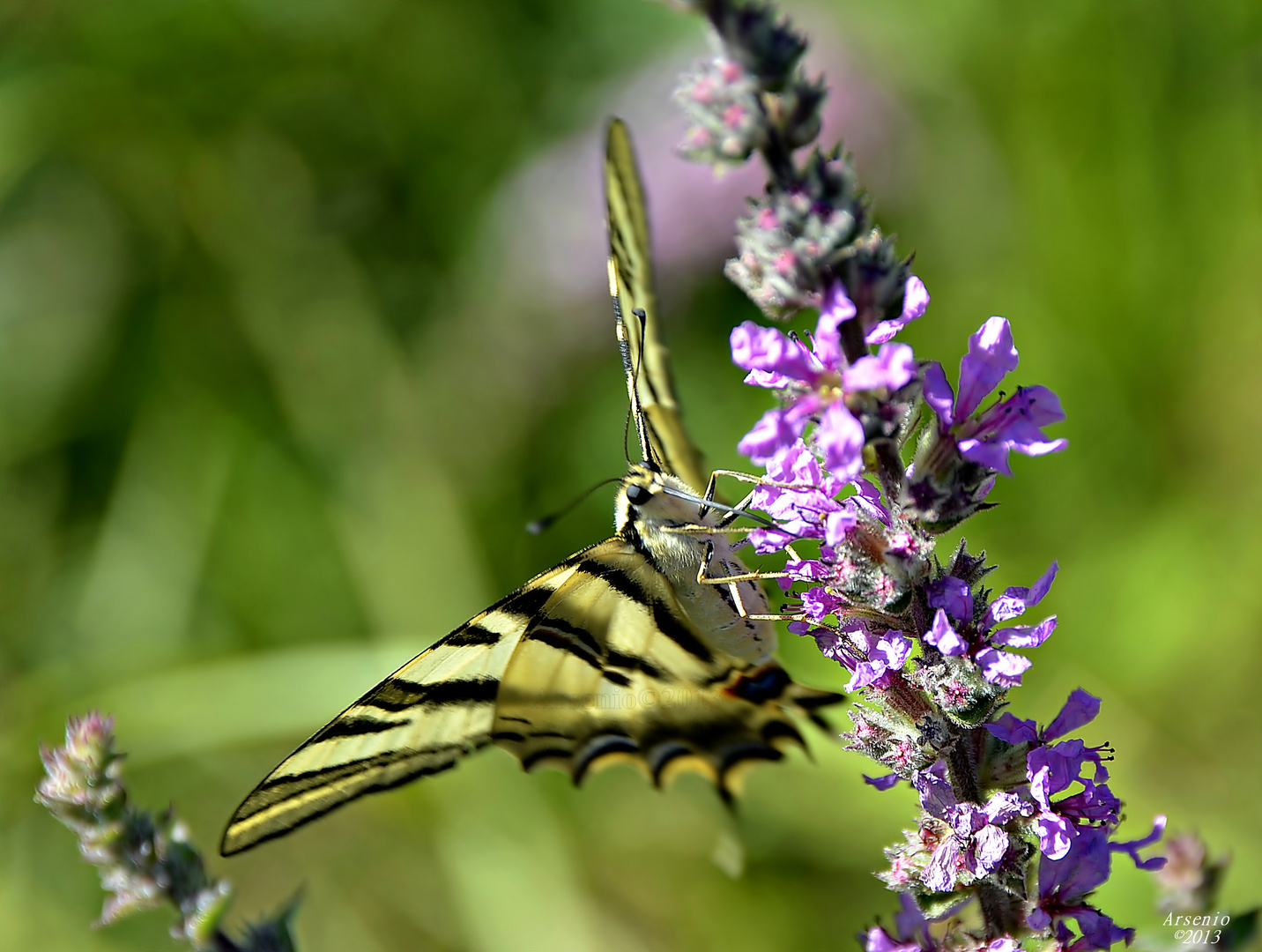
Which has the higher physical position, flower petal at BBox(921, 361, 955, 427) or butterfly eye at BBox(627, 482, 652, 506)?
butterfly eye at BBox(627, 482, 652, 506)

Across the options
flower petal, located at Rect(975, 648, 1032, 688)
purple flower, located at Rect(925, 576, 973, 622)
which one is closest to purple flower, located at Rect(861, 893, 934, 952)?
flower petal, located at Rect(975, 648, 1032, 688)

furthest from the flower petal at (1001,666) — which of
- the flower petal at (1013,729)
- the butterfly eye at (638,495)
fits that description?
the butterfly eye at (638,495)

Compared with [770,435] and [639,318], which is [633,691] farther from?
[770,435]

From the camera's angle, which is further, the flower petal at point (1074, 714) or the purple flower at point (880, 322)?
the flower petal at point (1074, 714)

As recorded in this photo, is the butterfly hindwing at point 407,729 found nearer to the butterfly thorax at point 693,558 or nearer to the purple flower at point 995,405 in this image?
the butterfly thorax at point 693,558

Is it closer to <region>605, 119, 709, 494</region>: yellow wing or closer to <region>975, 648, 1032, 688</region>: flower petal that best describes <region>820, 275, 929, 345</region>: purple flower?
<region>975, 648, 1032, 688</region>: flower petal

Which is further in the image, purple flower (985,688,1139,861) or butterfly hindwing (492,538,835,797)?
butterfly hindwing (492,538,835,797)

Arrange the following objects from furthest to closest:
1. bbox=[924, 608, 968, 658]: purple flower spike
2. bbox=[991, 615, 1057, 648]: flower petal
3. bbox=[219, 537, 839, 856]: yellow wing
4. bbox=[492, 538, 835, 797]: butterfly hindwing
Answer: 1. bbox=[492, 538, 835, 797]: butterfly hindwing
2. bbox=[219, 537, 839, 856]: yellow wing
3. bbox=[991, 615, 1057, 648]: flower petal
4. bbox=[924, 608, 968, 658]: purple flower spike
